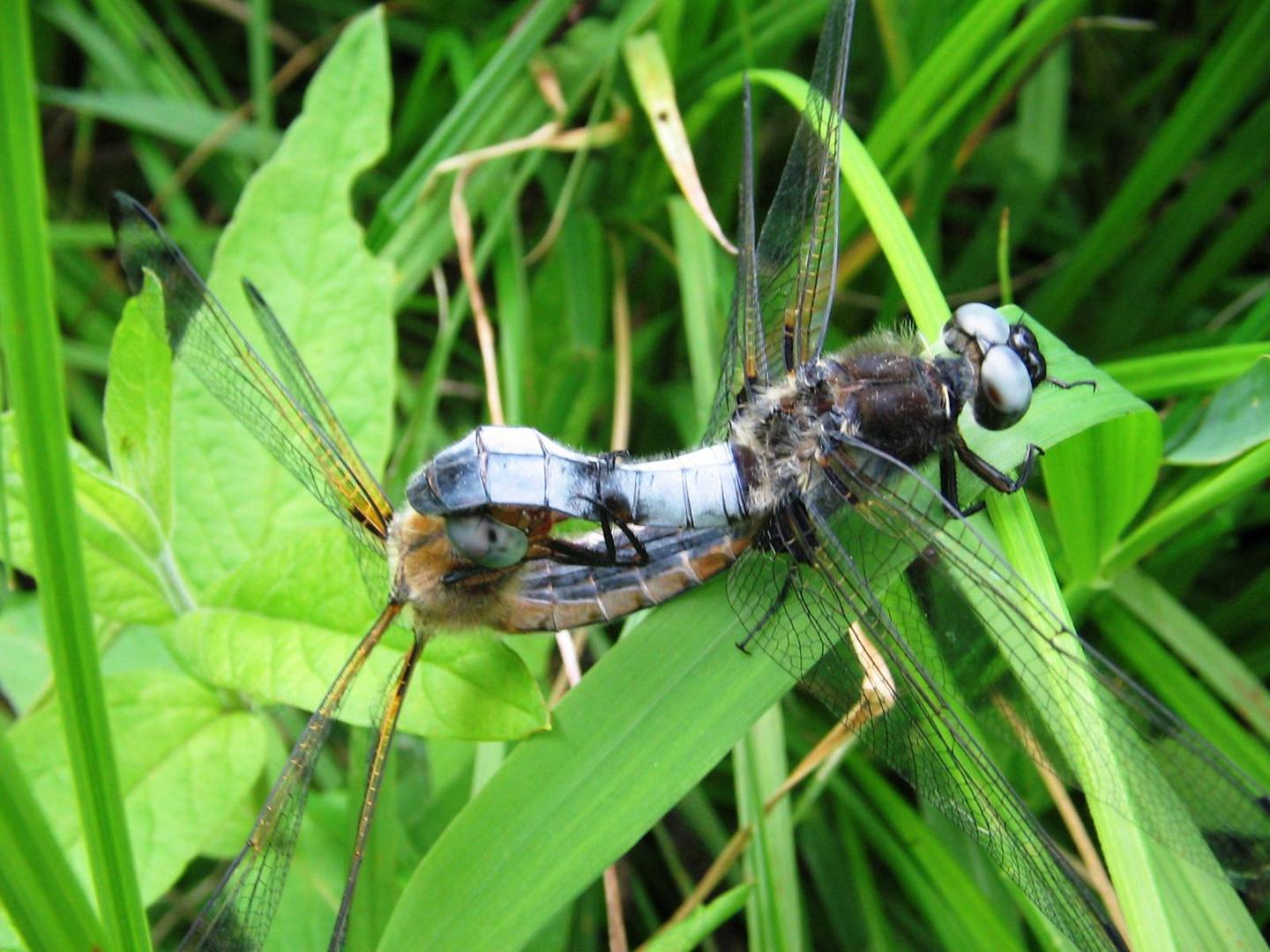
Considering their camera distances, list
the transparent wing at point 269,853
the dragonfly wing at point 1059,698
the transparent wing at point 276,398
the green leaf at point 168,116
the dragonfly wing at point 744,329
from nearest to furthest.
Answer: the dragonfly wing at point 1059,698 < the transparent wing at point 269,853 < the transparent wing at point 276,398 < the dragonfly wing at point 744,329 < the green leaf at point 168,116

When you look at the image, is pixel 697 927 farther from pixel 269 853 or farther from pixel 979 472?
pixel 979 472

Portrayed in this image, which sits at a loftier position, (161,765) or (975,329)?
(161,765)

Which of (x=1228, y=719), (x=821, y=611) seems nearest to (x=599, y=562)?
(x=821, y=611)

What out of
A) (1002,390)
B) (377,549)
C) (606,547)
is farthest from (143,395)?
(1002,390)

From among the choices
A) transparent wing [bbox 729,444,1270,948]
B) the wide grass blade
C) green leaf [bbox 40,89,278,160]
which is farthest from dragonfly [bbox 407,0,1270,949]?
green leaf [bbox 40,89,278,160]

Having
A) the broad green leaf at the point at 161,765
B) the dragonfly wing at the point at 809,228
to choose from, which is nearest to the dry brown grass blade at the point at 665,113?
the dragonfly wing at the point at 809,228

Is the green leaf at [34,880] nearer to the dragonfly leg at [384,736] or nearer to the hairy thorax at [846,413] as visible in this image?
the dragonfly leg at [384,736]

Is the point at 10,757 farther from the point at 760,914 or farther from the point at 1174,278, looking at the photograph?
the point at 1174,278
